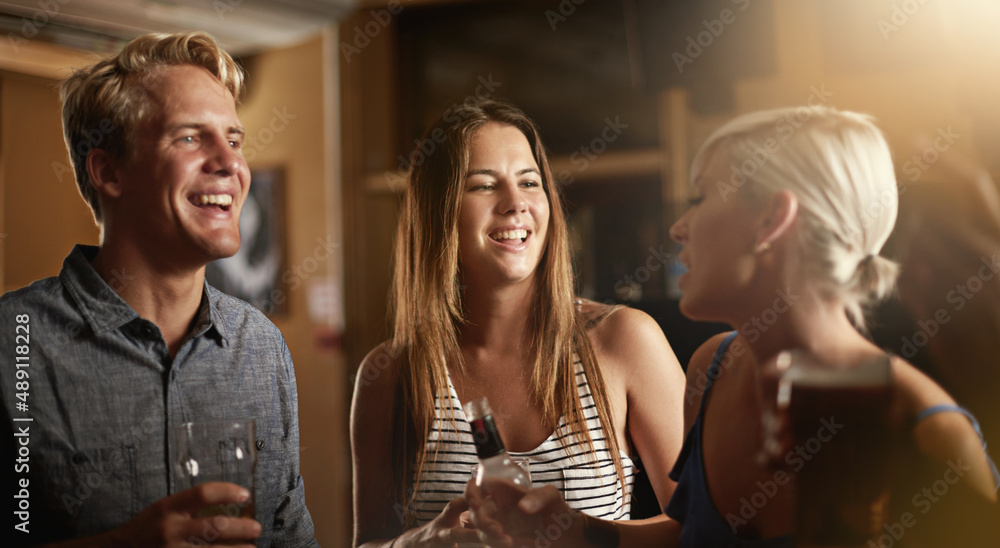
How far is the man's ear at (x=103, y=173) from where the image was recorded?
1382 millimetres

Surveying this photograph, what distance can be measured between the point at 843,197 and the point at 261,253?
1141mm

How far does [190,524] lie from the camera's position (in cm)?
122

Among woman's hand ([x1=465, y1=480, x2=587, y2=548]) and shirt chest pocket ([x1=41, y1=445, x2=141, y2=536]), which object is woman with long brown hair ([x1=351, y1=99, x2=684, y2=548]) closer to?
woman's hand ([x1=465, y1=480, x2=587, y2=548])

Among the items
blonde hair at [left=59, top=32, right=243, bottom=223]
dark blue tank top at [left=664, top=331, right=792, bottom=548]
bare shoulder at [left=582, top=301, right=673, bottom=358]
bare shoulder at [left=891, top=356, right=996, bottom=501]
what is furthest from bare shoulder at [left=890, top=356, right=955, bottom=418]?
blonde hair at [left=59, top=32, right=243, bottom=223]

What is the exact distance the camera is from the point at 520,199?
1377 mm

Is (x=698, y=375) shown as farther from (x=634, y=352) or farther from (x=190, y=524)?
(x=190, y=524)

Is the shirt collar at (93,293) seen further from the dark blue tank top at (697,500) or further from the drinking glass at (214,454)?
the dark blue tank top at (697,500)

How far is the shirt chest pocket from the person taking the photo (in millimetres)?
1293

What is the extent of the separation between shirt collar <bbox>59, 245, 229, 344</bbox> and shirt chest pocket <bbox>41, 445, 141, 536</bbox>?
0.75ft

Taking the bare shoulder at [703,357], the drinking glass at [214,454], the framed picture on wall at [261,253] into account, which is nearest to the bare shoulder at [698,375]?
the bare shoulder at [703,357]

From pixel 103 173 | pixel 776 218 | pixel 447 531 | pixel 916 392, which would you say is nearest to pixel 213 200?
pixel 103 173

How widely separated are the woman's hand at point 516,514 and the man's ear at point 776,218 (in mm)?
565

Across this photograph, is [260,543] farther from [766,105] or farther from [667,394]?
[766,105]

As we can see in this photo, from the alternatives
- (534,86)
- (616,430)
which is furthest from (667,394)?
(534,86)
